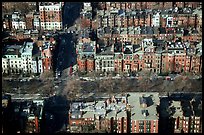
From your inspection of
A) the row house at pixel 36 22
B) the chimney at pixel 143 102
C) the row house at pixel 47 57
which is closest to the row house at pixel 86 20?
the row house at pixel 36 22

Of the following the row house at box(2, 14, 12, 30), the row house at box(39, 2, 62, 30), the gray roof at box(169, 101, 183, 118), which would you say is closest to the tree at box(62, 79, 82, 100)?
the gray roof at box(169, 101, 183, 118)

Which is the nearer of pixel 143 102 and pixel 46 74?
pixel 143 102

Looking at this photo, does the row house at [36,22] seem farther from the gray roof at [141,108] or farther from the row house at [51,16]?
the gray roof at [141,108]

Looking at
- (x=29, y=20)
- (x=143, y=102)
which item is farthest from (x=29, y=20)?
(x=143, y=102)

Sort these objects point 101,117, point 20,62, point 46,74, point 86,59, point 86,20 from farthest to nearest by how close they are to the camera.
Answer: point 86,20, point 20,62, point 86,59, point 46,74, point 101,117

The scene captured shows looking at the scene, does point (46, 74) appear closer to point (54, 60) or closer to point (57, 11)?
point (54, 60)

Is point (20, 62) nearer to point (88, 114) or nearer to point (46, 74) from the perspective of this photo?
point (46, 74)

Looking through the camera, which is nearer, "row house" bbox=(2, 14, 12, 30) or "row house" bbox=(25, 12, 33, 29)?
"row house" bbox=(25, 12, 33, 29)

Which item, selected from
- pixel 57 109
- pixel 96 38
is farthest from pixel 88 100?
pixel 96 38

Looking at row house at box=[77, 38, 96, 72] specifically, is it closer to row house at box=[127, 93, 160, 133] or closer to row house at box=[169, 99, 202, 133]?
row house at box=[127, 93, 160, 133]

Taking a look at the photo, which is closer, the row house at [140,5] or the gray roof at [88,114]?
the gray roof at [88,114]

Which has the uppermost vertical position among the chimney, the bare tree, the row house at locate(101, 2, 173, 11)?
the row house at locate(101, 2, 173, 11)
